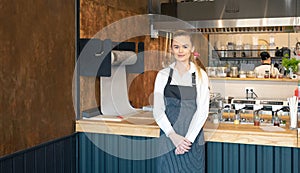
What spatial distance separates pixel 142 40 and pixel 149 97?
26.6 inches

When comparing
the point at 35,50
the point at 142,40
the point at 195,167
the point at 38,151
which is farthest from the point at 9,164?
the point at 142,40

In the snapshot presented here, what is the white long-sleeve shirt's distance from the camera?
2521 millimetres

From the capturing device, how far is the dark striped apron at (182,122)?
255 centimetres

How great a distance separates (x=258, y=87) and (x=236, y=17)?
3.01m

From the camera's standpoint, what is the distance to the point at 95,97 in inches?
141

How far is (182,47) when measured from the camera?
2.49m

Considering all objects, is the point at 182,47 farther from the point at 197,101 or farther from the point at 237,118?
the point at 237,118

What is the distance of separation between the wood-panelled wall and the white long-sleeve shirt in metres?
0.82

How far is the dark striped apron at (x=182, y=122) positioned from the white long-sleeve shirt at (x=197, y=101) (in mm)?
23

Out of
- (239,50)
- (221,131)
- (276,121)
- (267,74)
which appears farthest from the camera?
(239,50)

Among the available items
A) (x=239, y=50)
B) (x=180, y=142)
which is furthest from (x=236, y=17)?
(x=239, y=50)

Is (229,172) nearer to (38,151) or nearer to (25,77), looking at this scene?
(38,151)

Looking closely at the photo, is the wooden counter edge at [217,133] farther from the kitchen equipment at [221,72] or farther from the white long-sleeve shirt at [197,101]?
the kitchen equipment at [221,72]

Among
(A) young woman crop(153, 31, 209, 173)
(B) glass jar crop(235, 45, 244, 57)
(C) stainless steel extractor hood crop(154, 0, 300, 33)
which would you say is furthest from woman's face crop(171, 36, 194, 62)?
(B) glass jar crop(235, 45, 244, 57)
